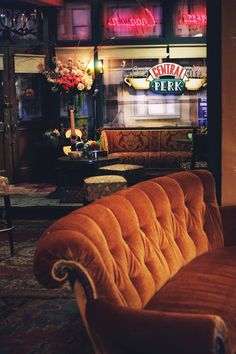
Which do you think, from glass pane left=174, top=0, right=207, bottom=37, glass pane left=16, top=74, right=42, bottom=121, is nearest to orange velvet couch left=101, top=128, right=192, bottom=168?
glass pane left=16, top=74, right=42, bottom=121

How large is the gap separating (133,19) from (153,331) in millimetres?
8405

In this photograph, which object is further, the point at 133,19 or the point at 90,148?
the point at 133,19

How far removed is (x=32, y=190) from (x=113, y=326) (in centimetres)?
680

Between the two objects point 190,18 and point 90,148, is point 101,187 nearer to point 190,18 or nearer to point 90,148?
point 90,148

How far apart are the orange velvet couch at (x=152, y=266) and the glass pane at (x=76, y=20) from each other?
6.58 metres

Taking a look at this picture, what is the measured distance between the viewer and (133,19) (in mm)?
9992

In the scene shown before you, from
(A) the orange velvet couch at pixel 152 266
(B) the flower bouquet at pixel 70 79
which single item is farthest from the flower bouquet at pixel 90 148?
(A) the orange velvet couch at pixel 152 266

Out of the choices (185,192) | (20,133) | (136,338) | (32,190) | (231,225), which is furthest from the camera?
(20,133)

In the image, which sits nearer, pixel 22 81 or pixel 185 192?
pixel 185 192

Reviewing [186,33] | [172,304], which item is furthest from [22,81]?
[172,304]

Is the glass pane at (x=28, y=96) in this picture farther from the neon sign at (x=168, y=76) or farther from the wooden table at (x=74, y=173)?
the neon sign at (x=168, y=76)

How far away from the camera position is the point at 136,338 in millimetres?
2250

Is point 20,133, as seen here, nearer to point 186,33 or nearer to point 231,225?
point 186,33

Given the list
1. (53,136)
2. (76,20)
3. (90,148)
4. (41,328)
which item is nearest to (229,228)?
(41,328)
